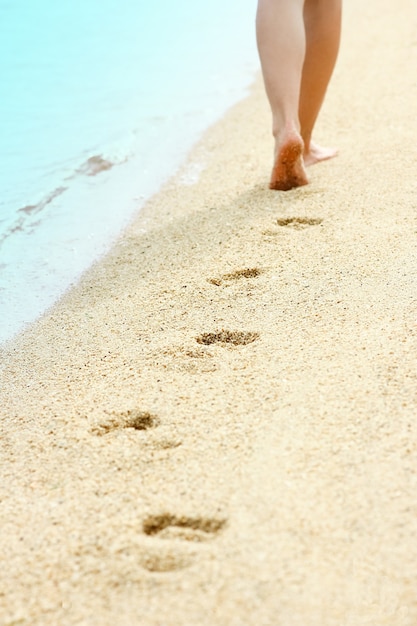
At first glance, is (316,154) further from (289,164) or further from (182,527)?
(182,527)

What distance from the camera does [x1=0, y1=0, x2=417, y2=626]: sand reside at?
1100mm

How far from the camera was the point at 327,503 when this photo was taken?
3.97ft

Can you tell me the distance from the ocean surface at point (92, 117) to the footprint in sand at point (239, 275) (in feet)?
1.70

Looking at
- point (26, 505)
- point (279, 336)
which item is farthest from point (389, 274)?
point (26, 505)

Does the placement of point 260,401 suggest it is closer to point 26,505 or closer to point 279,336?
point 279,336

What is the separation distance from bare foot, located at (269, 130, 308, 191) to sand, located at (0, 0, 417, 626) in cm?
5

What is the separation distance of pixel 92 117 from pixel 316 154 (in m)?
1.78

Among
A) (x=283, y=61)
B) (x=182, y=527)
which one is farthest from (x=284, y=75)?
(x=182, y=527)

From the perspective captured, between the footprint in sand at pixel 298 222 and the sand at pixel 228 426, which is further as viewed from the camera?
the footprint in sand at pixel 298 222

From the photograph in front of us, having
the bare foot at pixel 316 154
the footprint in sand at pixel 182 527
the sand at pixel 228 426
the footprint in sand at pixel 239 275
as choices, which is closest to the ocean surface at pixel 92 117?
the sand at pixel 228 426

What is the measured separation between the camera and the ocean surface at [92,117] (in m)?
2.70

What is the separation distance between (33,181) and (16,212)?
0.37m

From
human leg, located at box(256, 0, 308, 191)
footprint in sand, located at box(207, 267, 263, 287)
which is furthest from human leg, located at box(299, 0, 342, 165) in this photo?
footprint in sand, located at box(207, 267, 263, 287)

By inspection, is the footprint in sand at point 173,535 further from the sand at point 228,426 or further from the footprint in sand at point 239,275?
the footprint in sand at point 239,275
